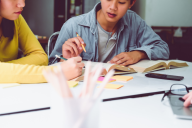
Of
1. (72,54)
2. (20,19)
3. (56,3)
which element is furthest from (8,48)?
(56,3)

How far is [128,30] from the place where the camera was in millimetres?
1618

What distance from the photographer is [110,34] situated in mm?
1530

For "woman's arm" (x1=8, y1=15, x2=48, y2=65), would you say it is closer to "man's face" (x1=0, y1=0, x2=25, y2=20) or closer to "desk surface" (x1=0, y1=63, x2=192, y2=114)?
"man's face" (x1=0, y1=0, x2=25, y2=20)

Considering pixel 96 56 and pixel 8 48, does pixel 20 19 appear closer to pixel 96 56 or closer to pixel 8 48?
pixel 8 48

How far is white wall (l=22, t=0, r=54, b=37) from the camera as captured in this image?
13.7ft

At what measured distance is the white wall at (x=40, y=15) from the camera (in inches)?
165

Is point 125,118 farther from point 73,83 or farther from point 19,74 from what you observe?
point 19,74

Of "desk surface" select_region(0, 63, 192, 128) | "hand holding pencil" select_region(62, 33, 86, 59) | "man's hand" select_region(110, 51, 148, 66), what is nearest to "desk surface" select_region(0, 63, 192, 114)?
"desk surface" select_region(0, 63, 192, 128)

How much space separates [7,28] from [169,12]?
4.01 m

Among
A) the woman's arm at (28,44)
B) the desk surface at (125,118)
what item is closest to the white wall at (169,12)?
the woman's arm at (28,44)

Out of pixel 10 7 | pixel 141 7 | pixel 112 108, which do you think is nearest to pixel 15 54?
pixel 10 7

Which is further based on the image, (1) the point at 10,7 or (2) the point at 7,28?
(2) the point at 7,28

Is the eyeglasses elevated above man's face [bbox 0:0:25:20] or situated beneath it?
situated beneath

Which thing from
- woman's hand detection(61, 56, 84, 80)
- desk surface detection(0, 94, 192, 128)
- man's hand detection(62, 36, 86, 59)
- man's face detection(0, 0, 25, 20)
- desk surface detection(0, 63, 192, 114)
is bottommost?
desk surface detection(0, 63, 192, 114)
